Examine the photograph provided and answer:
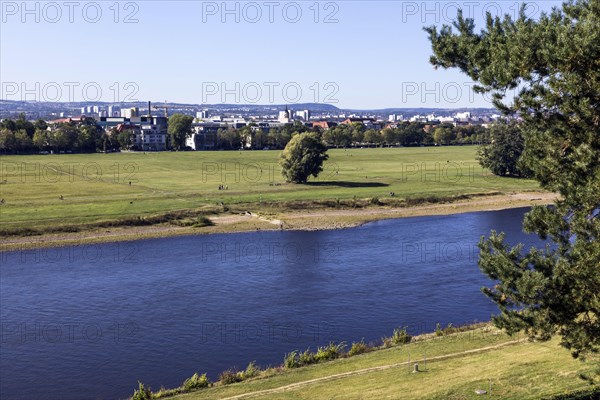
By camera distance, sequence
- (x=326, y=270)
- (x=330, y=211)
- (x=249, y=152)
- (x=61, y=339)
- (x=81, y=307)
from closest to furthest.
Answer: (x=61, y=339)
(x=81, y=307)
(x=326, y=270)
(x=330, y=211)
(x=249, y=152)

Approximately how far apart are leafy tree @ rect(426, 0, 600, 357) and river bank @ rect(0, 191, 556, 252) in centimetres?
5516

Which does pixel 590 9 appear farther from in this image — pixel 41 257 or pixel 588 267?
pixel 41 257

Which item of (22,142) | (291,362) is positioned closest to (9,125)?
(22,142)

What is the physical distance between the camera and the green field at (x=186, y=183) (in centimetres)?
8138

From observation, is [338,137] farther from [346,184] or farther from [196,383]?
[196,383]

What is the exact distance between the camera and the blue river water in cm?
3491

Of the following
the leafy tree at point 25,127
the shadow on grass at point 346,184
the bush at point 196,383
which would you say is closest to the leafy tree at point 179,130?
the leafy tree at point 25,127

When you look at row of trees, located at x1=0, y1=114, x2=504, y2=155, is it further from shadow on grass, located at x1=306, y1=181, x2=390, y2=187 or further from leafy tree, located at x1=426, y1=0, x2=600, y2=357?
leafy tree, located at x1=426, y1=0, x2=600, y2=357

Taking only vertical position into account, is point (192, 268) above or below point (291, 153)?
below

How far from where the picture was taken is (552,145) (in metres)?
18.0

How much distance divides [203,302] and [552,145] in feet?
104

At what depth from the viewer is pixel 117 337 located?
128ft

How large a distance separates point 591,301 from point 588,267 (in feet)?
2.89

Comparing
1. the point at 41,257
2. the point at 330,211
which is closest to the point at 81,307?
the point at 41,257
